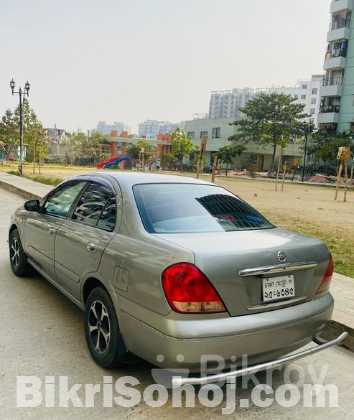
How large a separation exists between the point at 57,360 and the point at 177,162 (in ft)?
214

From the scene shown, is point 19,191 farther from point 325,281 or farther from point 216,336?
point 216,336

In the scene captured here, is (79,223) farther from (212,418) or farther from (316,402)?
(316,402)

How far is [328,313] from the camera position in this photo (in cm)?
298

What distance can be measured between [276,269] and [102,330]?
4.43 ft

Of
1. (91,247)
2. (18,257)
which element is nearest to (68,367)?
(91,247)

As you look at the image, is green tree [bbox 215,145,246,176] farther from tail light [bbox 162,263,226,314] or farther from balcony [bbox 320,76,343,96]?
tail light [bbox 162,263,226,314]

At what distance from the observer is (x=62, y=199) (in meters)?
4.16

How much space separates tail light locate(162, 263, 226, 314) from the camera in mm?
2355

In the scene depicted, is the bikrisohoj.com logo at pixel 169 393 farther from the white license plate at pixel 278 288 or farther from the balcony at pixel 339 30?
the balcony at pixel 339 30

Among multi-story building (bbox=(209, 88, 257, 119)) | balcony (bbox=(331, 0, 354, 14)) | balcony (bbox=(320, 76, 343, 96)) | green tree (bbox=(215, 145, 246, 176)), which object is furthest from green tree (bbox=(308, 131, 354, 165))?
multi-story building (bbox=(209, 88, 257, 119))

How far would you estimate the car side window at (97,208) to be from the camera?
10.4 ft

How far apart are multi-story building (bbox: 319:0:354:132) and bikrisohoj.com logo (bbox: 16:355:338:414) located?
47.2 metres

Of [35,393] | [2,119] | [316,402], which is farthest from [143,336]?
[2,119]

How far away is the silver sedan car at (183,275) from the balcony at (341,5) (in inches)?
2061
